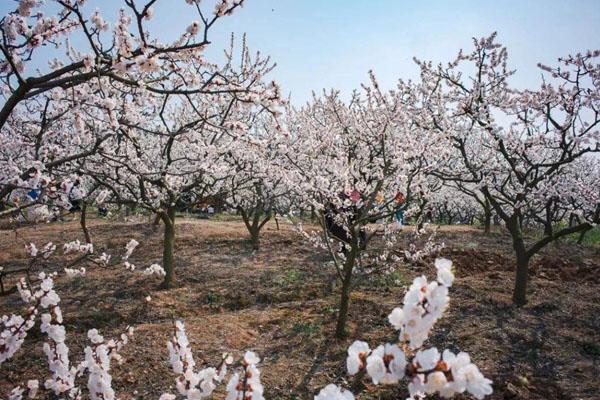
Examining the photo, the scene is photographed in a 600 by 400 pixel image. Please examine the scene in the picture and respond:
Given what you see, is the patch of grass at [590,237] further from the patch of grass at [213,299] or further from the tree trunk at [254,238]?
the patch of grass at [213,299]

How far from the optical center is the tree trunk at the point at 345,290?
5.67 meters

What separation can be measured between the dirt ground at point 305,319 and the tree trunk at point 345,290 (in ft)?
0.55

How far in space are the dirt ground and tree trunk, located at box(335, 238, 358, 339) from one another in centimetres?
17

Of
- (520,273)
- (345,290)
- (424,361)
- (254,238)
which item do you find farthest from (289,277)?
(424,361)

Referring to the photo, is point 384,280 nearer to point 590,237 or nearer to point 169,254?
point 169,254

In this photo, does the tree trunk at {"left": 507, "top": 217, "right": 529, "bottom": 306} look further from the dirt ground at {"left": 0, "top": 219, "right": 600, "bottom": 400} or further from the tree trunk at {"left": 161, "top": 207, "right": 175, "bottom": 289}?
the tree trunk at {"left": 161, "top": 207, "right": 175, "bottom": 289}

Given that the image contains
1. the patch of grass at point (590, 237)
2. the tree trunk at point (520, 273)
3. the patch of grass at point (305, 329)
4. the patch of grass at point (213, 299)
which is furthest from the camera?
the patch of grass at point (590, 237)

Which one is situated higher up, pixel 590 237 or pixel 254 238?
pixel 590 237

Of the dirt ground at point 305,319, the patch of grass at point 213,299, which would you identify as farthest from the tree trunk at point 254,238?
the patch of grass at point 213,299

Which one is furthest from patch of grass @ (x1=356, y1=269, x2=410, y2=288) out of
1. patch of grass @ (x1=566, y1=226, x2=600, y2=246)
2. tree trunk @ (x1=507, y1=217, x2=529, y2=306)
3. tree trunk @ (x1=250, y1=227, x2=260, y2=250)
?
patch of grass @ (x1=566, y1=226, x2=600, y2=246)

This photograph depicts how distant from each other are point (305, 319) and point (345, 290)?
129 centimetres

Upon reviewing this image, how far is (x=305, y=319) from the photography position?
685 cm

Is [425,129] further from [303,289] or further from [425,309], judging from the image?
[425,309]

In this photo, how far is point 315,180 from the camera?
23.9 ft
